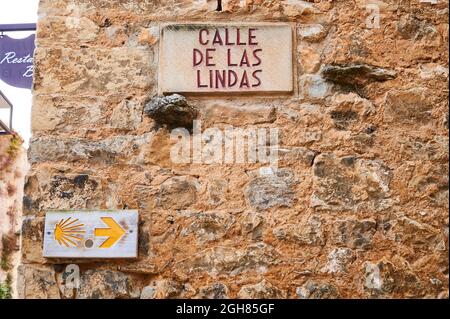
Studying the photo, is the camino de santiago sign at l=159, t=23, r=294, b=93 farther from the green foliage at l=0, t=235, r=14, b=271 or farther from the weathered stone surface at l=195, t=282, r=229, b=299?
the green foliage at l=0, t=235, r=14, b=271

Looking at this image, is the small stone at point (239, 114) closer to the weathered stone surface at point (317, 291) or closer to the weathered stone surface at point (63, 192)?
the weathered stone surface at point (63, 192)

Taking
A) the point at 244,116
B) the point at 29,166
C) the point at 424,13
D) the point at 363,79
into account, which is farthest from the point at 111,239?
the point at 424,13

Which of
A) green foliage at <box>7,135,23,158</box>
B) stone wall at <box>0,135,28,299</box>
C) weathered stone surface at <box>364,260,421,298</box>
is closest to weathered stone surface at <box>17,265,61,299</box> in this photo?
weathered stone surface at <box>364,260,421,298</box>

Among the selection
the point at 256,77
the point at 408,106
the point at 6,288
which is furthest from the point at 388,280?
the point at 6,288

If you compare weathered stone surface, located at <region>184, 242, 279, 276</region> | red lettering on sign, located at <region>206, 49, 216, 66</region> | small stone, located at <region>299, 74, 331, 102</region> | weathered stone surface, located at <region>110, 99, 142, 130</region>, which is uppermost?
Answer: red lettering on sign, located at <region>206, 49, 216, 66</region>

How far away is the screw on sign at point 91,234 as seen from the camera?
2.37 metres

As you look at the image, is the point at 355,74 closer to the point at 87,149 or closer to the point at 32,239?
the point at 87,149

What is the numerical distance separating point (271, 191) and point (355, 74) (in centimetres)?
60

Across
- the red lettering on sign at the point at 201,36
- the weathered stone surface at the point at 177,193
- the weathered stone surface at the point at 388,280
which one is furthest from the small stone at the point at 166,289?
the red lettering on sign at the point at 201,36

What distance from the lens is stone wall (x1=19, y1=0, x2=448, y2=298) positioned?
236 centimetres

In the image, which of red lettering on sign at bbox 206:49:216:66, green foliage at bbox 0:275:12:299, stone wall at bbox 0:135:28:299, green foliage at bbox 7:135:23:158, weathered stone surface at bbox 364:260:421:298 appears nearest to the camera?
weathered stone surface at bbox 364:260:421:298

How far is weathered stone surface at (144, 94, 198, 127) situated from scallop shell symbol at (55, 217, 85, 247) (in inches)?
20.7

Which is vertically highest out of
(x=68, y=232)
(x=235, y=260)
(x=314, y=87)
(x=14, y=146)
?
(x=14, y=146)

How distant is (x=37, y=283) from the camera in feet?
7.81
